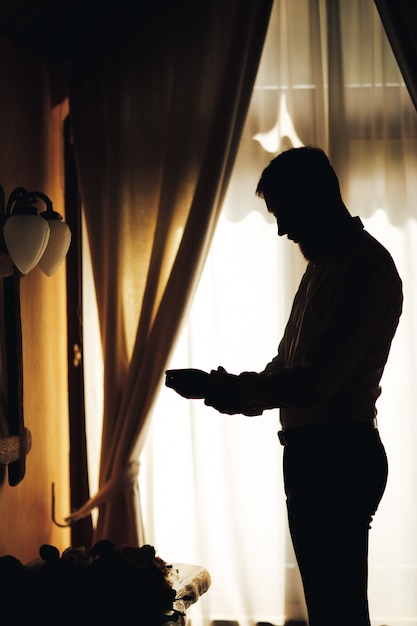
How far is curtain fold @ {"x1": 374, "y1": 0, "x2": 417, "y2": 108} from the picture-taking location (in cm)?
236

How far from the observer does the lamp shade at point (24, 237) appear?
6.18 ft

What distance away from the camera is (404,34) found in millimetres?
2375

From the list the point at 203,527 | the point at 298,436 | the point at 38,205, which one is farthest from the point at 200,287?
the point at 298,436

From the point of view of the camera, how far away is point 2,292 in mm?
2109

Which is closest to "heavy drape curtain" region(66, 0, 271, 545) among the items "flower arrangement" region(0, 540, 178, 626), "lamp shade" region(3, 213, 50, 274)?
"lamp shade" region(3, 213, 50, 274)

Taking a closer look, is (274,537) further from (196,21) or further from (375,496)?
(196,21)

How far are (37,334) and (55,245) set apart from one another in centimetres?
46

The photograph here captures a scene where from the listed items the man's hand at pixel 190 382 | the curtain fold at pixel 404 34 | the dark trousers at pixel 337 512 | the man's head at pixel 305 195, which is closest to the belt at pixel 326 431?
the dark trousers at pixel 337 512

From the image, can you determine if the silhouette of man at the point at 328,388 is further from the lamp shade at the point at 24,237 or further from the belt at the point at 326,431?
the lamp shade at the point at 24,237

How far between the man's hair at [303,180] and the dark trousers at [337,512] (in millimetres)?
463

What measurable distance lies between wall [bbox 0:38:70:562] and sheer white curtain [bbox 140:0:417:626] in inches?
13.3

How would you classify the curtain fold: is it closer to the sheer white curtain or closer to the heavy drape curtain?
the sheer white curtain

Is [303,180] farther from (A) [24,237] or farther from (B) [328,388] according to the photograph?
(A) [24,237]

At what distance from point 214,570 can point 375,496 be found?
1.24m
